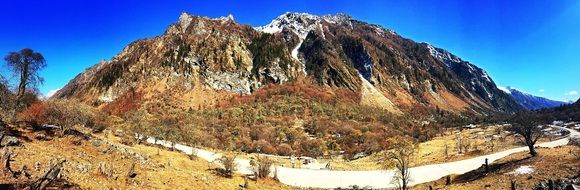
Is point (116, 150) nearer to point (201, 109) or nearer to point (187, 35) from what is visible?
point (201, 109)

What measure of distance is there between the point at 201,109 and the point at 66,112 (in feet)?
251

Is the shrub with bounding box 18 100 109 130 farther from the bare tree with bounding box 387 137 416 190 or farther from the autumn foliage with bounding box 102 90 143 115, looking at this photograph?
the autumn foliage with bounding box 102 90 143 115

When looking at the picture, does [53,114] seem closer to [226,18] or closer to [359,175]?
[359,175]

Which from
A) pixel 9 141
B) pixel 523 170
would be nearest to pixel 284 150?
pixel 523 170

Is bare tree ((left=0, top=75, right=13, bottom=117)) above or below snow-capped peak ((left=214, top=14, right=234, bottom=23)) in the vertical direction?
below

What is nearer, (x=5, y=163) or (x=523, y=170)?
(x=5, y=163)

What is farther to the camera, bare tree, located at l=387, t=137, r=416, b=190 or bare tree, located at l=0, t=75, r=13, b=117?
bare tree, located at l=387, t=137, r=416, b=190

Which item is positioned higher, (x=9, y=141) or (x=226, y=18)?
(x=226, y=18)

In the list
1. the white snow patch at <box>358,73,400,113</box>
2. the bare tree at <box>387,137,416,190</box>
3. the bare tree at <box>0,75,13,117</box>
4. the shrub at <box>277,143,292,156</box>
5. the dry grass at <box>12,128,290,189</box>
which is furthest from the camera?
the white snow patch at <box>358,73,400,113</box>

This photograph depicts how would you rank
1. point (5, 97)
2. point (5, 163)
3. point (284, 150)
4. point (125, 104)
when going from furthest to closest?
point (125, 104)
point (284, 150)
point (5, 97)
point (5, 163)

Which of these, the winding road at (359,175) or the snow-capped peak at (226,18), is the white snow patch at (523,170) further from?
the snow-capped peak at (226,18)

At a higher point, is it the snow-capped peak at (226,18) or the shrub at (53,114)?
the snow-capped peak at (226,18)

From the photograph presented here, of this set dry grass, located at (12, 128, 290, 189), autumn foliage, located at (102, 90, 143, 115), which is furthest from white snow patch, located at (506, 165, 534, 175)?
autumn foliage, located at (102, 90, 143, 115)

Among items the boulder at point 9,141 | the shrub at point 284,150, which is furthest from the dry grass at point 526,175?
the shrub at point 284,150
